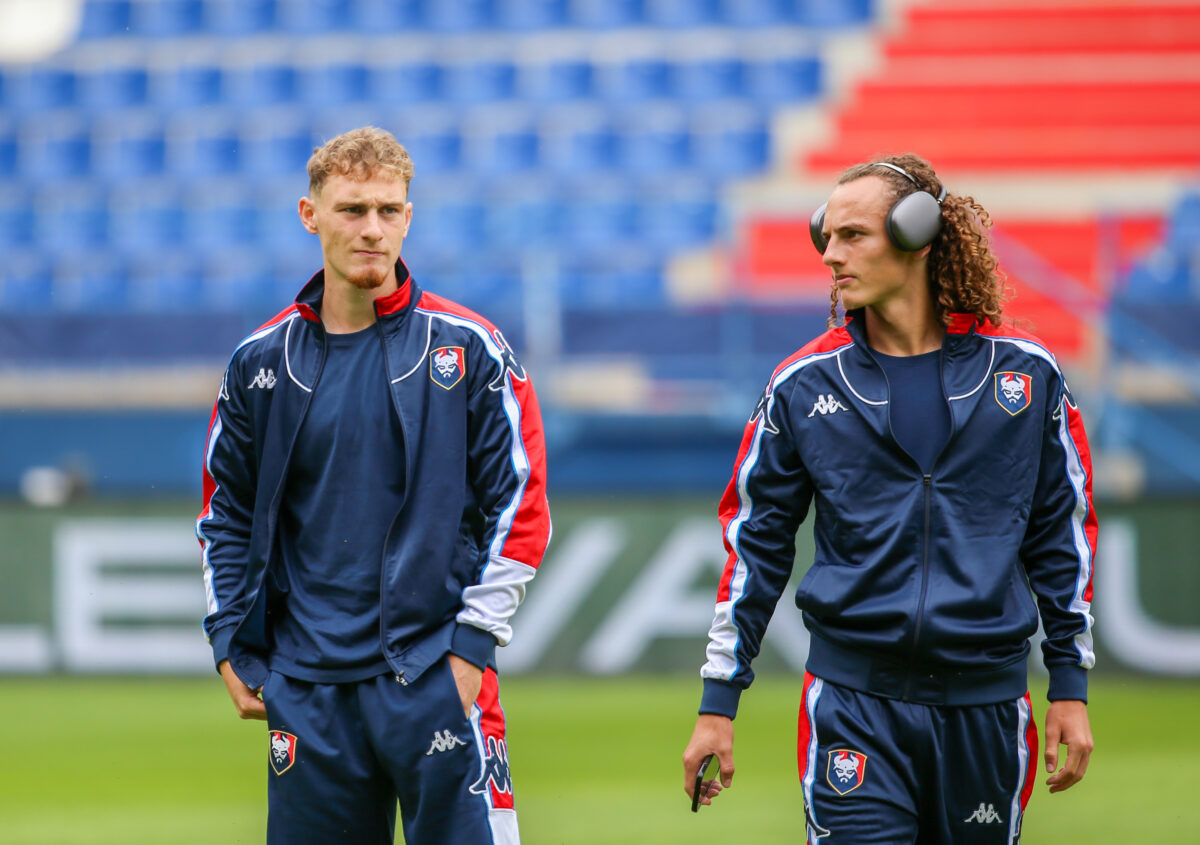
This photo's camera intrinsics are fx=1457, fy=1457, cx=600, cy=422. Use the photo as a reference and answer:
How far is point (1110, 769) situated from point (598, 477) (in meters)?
4.82

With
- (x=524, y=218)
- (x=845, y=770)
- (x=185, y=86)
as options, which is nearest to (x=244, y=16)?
(x=185, y=86)

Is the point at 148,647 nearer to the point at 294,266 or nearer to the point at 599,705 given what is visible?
the point at 599,705

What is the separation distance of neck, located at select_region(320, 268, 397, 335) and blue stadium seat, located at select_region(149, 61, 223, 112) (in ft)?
40.3

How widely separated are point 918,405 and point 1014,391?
20cm

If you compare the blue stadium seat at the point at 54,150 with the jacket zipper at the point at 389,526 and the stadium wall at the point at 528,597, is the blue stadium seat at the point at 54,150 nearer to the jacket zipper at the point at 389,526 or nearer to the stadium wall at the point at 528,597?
the stadium wall at the point at 528,597

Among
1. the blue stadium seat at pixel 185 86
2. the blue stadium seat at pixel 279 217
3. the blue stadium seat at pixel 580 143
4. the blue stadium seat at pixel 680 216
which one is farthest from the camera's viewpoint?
the blue stadium seat at pixel 185 86

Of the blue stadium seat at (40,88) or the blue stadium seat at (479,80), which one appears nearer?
the blue stadium seat at (479,80)

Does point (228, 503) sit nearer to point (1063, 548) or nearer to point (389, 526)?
point (389, 526)

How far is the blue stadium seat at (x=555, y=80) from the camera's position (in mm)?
14516

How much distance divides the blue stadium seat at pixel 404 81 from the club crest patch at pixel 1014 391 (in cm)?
1232

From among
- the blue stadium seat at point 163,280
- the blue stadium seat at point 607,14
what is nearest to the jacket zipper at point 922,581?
the blue stadium seat at point 163,280

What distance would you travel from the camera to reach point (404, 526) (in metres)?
3.03

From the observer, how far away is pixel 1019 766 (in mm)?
2850

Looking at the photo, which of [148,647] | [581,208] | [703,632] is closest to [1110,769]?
[703,632]
